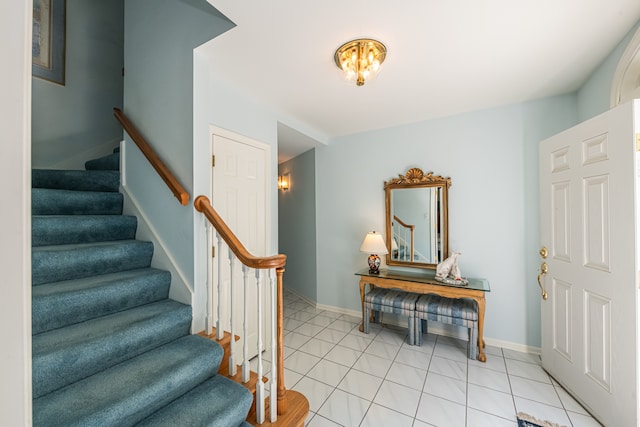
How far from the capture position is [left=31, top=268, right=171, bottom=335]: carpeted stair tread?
1.42 metres

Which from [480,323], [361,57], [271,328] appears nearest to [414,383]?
[480,323]

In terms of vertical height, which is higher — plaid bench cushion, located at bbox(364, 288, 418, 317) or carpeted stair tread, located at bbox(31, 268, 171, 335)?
carpeted stair tread, located at bbox(31, 268, 171, 335)

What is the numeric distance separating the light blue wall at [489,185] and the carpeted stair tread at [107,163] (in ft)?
9.03

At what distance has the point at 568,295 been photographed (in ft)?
6.68

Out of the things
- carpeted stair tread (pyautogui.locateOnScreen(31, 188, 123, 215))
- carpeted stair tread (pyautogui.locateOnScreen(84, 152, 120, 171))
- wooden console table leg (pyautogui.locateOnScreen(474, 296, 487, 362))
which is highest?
carpeted stair tread (pyautogui.locateOnScreen(84, 152, 120, 171))

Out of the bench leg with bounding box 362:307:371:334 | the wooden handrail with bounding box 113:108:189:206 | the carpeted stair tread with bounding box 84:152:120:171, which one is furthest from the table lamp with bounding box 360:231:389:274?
the carpeted stair tread with bounding box 84:152:120:171

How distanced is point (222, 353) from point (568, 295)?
262 centimetres

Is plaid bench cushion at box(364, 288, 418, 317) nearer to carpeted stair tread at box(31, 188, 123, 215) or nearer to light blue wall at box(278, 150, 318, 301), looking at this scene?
light blue wall at box(278, 150, 318, 301)

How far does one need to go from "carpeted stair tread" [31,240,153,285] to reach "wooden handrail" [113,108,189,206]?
24.1 inches

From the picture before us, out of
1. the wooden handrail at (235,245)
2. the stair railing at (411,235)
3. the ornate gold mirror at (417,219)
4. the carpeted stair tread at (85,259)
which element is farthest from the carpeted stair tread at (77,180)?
the stair railing at (411,235)

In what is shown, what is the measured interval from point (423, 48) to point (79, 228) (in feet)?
9.29

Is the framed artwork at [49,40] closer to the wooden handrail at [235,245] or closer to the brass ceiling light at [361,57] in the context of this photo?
the wooden handrail at [235,245]

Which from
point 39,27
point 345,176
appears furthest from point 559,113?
point 39,27

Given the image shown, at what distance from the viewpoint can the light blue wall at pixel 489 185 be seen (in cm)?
265
